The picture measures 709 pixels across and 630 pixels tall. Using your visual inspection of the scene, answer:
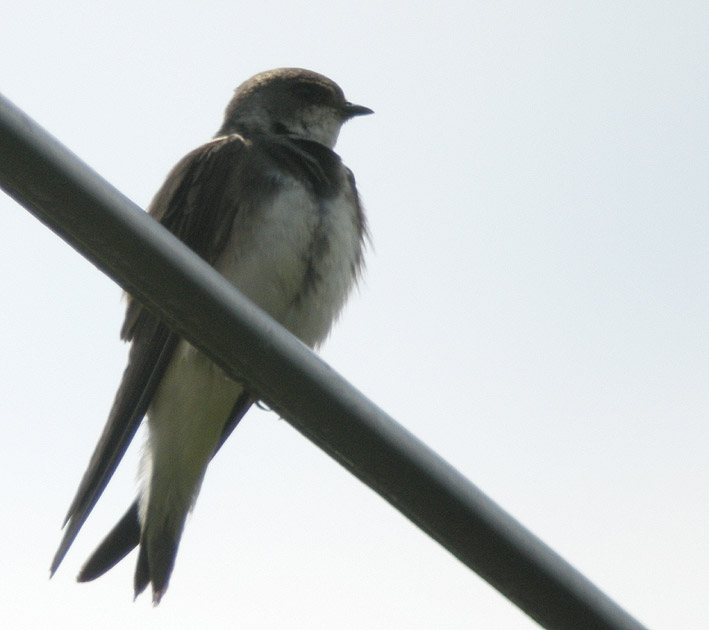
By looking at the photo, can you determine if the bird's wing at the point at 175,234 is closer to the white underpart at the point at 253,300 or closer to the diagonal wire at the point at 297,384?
the white underpart at the point at 253,300

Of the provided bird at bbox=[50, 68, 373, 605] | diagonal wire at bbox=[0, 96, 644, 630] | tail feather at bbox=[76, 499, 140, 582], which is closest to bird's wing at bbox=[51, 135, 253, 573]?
bird at bbox=[50, 68, 373, 605]

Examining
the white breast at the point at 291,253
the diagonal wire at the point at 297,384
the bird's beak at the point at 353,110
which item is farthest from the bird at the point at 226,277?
the diagonal wire at the point at 297,384

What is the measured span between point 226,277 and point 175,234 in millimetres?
298

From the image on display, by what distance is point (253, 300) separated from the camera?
12.5ft

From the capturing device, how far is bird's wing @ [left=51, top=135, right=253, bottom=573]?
136 inches

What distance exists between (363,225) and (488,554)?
267cm

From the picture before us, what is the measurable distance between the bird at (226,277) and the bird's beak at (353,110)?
663mm

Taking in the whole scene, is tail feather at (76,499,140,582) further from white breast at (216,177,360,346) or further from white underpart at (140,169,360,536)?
white breast at (216,177,360,346)

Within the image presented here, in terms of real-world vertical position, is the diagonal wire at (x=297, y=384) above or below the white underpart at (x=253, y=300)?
below

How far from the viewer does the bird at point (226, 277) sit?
12.4 ft

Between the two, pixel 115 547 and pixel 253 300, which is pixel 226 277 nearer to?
pixel 253 300

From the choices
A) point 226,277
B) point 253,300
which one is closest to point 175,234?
point 226,277

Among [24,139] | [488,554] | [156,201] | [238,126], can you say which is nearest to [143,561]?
[156,201]

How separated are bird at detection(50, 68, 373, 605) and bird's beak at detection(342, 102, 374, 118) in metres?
0.66
